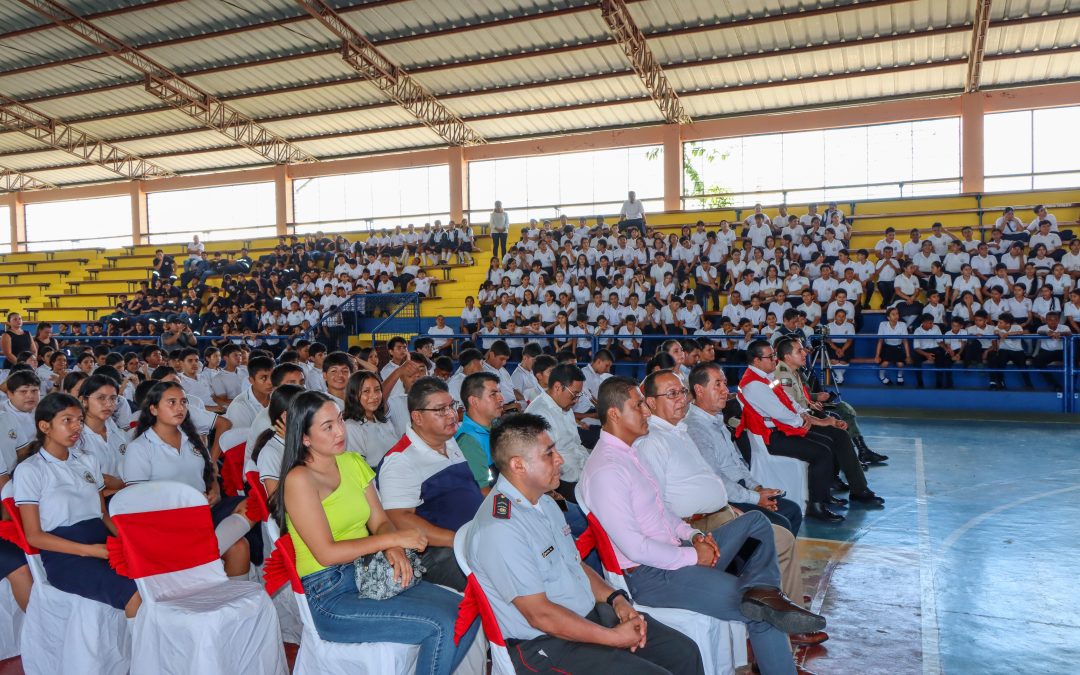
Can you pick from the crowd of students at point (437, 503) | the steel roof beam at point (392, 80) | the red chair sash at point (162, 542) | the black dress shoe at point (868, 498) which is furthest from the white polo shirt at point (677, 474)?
the steel roof beam at point (392, 80)

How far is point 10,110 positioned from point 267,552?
20.2m

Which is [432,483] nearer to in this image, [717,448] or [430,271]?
[717,448]

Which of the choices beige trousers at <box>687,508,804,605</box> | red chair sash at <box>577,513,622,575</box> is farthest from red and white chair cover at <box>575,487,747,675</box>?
beige trousers at <box>687,508,804,605</box>

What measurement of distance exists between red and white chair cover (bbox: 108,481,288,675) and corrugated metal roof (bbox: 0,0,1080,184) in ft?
41.8

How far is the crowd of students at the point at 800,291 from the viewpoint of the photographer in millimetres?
10031

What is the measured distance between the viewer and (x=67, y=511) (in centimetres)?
307

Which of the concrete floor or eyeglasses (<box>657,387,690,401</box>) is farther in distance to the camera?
eyeglasses (<box>657,387,690,401</box>)

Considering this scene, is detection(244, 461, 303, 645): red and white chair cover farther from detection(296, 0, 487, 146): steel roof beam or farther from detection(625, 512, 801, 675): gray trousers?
detection(296, 0, 487, 146): steel roof beam

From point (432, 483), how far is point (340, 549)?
655 mm

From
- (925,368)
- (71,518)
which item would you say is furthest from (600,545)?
(925,368)

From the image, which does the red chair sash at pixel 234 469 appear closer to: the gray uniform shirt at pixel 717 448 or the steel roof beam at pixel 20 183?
the gray uniform shirt at pixel 717 448

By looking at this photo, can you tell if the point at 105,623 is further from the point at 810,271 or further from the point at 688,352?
the point at 810,271

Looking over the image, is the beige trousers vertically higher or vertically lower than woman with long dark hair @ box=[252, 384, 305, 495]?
lower

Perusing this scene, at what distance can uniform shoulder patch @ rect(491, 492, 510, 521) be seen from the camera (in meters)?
2.20
